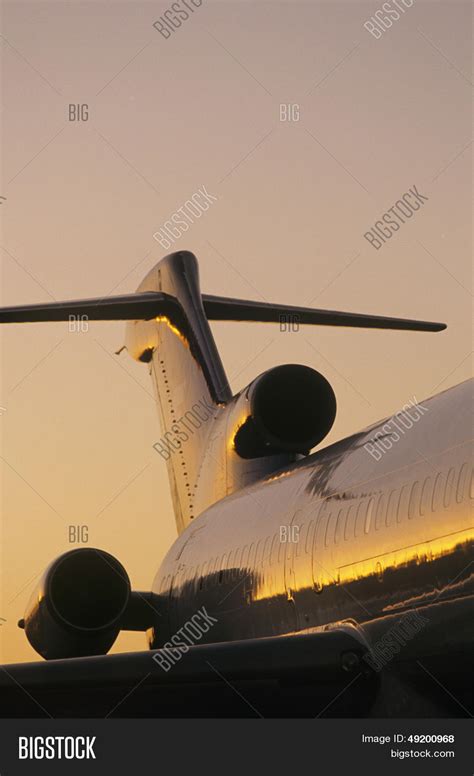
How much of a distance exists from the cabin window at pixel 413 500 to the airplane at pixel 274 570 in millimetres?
20

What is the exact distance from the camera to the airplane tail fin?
22094mm

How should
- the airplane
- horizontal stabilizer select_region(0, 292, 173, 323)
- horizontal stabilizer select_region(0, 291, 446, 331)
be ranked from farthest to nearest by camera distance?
horizontal stabilizer select_region(0, 291, 446, 331) < horizontal stabilizer select_region(0, 292, 173, 323) < the airplane

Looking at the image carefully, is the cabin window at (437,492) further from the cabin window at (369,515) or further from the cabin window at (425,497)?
the cabin window at (369,515)

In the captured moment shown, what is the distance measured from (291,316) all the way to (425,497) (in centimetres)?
1225

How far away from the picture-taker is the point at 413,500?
12086mm

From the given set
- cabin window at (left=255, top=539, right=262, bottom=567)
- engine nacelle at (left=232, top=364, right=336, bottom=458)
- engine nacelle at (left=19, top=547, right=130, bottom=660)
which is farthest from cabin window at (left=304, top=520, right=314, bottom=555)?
engine nacelle at (left=19, top=547, right=130, bottom=660)

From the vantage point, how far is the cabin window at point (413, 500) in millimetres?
12023

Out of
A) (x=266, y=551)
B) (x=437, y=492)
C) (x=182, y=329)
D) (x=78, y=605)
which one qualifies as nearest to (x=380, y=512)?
(x=437, y=492)

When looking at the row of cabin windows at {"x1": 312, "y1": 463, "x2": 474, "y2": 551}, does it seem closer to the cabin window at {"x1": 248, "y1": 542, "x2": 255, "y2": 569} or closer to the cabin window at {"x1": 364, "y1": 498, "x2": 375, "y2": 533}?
the cabin window at {"x1": 364, "y1": 498, "x2": 375, "y2": 533}

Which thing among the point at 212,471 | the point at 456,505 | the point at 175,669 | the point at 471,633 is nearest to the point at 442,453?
the point at 456,505

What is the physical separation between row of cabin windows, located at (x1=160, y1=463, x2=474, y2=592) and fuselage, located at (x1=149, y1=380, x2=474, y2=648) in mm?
13

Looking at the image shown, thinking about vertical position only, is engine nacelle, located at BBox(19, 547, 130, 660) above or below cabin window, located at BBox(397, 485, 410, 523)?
below

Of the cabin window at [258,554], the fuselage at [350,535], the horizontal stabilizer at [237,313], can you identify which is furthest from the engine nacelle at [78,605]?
the horizontal stabilizer at [237,313]

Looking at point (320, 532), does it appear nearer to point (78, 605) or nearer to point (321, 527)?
point (321, 527)
